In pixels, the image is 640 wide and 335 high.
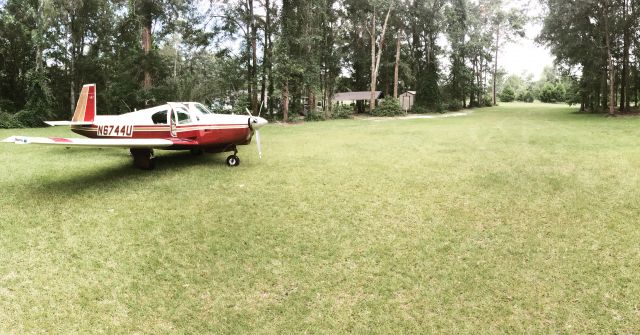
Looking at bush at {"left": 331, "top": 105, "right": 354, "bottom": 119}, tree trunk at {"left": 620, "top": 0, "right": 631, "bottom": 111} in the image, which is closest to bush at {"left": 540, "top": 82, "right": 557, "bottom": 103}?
tree trunk at {"left": 620, "top": 0, "right": 631, "bottom": 111}

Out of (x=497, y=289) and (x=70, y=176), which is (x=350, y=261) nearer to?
(x=497, y=289)

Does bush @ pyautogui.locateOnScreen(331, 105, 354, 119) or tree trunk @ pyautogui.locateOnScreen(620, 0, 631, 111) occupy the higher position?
tree trunk @ pyautogui.locateOnScreen(620, 0, 631, 111)

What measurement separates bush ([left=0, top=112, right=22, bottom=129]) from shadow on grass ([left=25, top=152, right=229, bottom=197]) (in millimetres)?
18037

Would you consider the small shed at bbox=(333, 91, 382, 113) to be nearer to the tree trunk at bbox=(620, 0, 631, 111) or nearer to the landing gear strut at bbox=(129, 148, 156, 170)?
the tree trunk at bbox=(620, 0, 631, 111)

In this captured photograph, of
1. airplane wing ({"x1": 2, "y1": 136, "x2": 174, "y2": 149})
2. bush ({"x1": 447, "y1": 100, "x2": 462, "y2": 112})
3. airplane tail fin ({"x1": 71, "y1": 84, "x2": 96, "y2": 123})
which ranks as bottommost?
airplane wing ({"x1": 2, "y1": 136, "x2": 174, "y2": 149})

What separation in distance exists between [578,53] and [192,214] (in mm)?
31154

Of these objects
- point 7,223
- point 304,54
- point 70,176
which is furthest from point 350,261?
point 304,54

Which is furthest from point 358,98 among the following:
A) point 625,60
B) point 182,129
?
point 182,129

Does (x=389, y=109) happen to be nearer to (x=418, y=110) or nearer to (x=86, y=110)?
(x=418, y=110)

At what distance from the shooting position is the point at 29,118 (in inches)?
951

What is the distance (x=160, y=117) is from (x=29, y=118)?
20686mm

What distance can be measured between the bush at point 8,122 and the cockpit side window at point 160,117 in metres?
19.5

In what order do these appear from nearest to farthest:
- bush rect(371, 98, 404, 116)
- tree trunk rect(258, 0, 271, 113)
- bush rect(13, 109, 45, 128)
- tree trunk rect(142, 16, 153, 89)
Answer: bush rect(13, 109, 45, 128), tree trunk rect(142, 16, 153, 89), tree trunk rect(258, 0, 271, 113), bush rect(371, 98, 404, 116)

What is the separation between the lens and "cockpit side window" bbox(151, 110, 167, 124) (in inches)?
390
